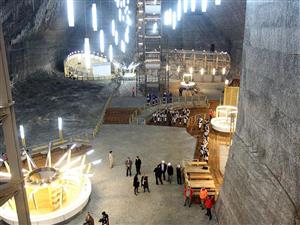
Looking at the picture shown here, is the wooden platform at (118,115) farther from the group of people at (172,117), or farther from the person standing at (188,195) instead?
the person standing at (188,195)

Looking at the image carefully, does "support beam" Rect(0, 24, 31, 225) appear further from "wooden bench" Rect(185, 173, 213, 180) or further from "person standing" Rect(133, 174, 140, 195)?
"wooden bench" Rect(185, 173, 213, 180)

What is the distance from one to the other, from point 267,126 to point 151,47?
1116 inches

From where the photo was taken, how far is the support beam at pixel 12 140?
285 inches

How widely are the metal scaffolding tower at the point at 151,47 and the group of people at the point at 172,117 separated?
728 cm

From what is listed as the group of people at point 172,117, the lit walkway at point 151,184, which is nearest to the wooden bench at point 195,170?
the lit walkway at point 151,184

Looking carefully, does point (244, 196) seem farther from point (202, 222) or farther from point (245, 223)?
point (202, 222)

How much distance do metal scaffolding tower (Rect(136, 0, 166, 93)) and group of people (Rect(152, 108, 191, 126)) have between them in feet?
23.9

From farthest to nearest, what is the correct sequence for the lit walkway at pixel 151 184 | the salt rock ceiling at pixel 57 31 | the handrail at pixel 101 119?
the salt rock ceiling at pixel 57 31, the handrail at pixel 101 119, the lit walkway at pixel 151 184

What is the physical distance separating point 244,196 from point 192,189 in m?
4.27

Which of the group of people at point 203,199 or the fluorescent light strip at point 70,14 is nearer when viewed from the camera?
the group of people at point 203,199

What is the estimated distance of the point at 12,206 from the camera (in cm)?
1474

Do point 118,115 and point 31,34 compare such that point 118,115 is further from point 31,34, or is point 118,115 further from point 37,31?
point 37,31

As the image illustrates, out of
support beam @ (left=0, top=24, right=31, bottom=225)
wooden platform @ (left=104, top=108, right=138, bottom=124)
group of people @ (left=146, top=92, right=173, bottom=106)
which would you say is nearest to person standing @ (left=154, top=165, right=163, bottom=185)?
support beam @ (left=0, top=24, right=31, bottom=225)

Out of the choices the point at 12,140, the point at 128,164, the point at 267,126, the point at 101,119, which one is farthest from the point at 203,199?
the point at 101,119
